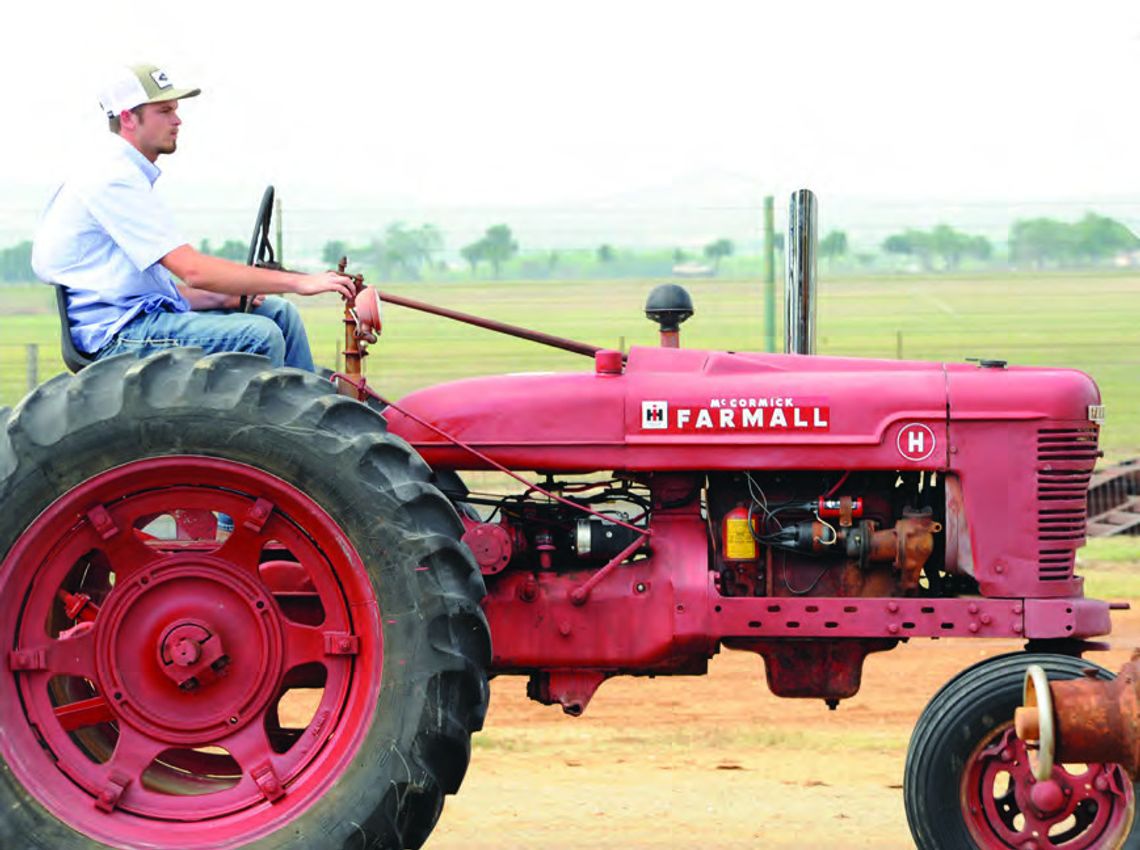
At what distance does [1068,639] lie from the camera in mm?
5699

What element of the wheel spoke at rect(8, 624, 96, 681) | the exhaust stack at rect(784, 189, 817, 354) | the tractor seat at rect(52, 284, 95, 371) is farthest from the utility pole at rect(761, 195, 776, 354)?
the wheel spoke at rect(8, 624, 96, 681)

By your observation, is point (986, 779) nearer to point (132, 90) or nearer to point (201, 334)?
point (201, 334)

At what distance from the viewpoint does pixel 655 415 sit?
5676 mm

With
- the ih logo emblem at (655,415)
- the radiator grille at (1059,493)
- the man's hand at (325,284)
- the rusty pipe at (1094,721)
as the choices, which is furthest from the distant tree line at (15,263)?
the rusty pipe at (1094,721)

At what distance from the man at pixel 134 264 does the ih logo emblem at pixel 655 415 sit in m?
0.94

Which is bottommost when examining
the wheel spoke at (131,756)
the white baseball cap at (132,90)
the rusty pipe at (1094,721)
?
the wheel spoke at (131,756)

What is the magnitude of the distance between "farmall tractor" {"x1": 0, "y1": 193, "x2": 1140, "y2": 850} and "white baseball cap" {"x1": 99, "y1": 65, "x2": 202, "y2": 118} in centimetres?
46

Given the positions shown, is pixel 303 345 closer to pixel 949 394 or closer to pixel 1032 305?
pixel 949 394

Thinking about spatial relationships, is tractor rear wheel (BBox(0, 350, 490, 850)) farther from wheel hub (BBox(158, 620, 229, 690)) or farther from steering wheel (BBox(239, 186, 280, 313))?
steering wheel (BBox(239, 186, 280, 313))

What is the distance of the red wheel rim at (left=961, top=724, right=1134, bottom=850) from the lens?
5383mm

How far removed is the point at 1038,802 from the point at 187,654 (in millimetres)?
2387

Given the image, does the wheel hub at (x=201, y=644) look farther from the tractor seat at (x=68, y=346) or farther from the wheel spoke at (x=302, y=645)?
the tractor seat at (x=68, y=346)

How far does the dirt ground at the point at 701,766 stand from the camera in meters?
6.44

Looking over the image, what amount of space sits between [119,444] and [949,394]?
93.3 inches
